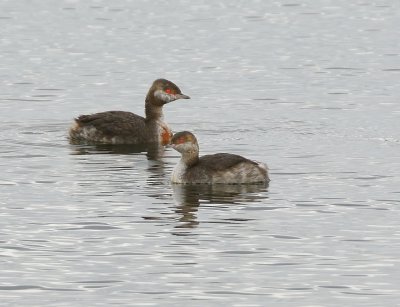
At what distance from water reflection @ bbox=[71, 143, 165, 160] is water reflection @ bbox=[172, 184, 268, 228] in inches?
184

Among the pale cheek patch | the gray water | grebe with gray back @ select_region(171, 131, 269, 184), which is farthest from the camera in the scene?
the pale cheek patch

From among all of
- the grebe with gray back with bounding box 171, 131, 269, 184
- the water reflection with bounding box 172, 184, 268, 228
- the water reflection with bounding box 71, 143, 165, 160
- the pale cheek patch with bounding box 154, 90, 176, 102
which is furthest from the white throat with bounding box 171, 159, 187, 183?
the pale cheek patch with bounding box 154, 90, 176, 102

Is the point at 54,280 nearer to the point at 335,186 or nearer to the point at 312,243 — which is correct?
the point at 312,243

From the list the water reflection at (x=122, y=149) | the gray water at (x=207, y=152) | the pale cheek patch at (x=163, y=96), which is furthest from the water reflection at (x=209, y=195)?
the pale cheek patch at (x=163, y=96)

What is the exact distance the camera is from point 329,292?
18578 mm

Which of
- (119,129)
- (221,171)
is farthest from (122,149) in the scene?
(221,171)

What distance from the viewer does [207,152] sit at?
30859 millimetres

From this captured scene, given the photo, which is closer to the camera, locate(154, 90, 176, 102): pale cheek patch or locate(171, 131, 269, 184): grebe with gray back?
locate(171, 131, 269, 184): grebe with gray back

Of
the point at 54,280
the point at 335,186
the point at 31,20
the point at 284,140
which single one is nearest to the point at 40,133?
the point at 284,140

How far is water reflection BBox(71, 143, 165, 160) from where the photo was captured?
31.5 metres

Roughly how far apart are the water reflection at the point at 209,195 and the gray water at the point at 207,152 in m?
0.05

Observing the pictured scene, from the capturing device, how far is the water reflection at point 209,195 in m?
24.3

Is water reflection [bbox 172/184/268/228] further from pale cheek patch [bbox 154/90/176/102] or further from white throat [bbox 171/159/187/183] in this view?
pale cheek patch [bbox 154/90/176/102]

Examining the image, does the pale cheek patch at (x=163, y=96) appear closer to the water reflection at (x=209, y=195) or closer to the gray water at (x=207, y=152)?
the gray water at (x=207, y=152)
